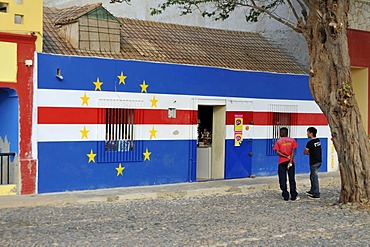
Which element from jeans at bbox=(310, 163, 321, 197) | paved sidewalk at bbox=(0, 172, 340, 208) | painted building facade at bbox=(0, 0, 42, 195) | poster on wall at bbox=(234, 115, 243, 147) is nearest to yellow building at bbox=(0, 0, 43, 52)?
painted building facade at bbox=(0, 0, 42, 195)

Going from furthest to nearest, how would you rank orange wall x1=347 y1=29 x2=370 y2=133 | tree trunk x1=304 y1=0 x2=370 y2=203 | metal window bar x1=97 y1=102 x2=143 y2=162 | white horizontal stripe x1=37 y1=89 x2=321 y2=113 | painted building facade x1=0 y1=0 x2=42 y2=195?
orange wall x1=347 y1=29 x2=370 y2=133 < metal window bar x1=97 y1=102 x2=143 y2=162 < white horizontal stripe x1=37 y1=89 x2=321 y2=113 < painted building facade x1=0 y1=0 x2=42 y2=195 < tree trunk x1=304 y1=0 x2=370 y2=203

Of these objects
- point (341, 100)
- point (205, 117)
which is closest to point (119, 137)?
point (205, 117)

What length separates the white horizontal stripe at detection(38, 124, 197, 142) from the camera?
529 inches

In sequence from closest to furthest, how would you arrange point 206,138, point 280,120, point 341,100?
1. point 341,100
2. point 206,138
3. point 280,120

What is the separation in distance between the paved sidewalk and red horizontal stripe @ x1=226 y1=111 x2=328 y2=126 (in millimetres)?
1618

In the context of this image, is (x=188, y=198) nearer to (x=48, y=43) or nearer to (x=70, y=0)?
(x=48, y=43)

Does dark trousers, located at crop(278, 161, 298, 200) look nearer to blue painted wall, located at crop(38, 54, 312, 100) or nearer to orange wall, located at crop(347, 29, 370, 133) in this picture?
blue painted wall, located at crop(38, 54, 312, 100)

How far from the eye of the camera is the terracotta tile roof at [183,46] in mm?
14953

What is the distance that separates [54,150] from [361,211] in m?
6.61

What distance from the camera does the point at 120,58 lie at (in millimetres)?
14922

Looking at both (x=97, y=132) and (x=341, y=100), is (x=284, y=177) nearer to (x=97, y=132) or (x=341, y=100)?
(x=341, y=100)

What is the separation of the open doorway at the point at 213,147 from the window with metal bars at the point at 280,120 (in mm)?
1781

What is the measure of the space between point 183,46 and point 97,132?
4.50 m

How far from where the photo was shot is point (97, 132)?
1423 cm
